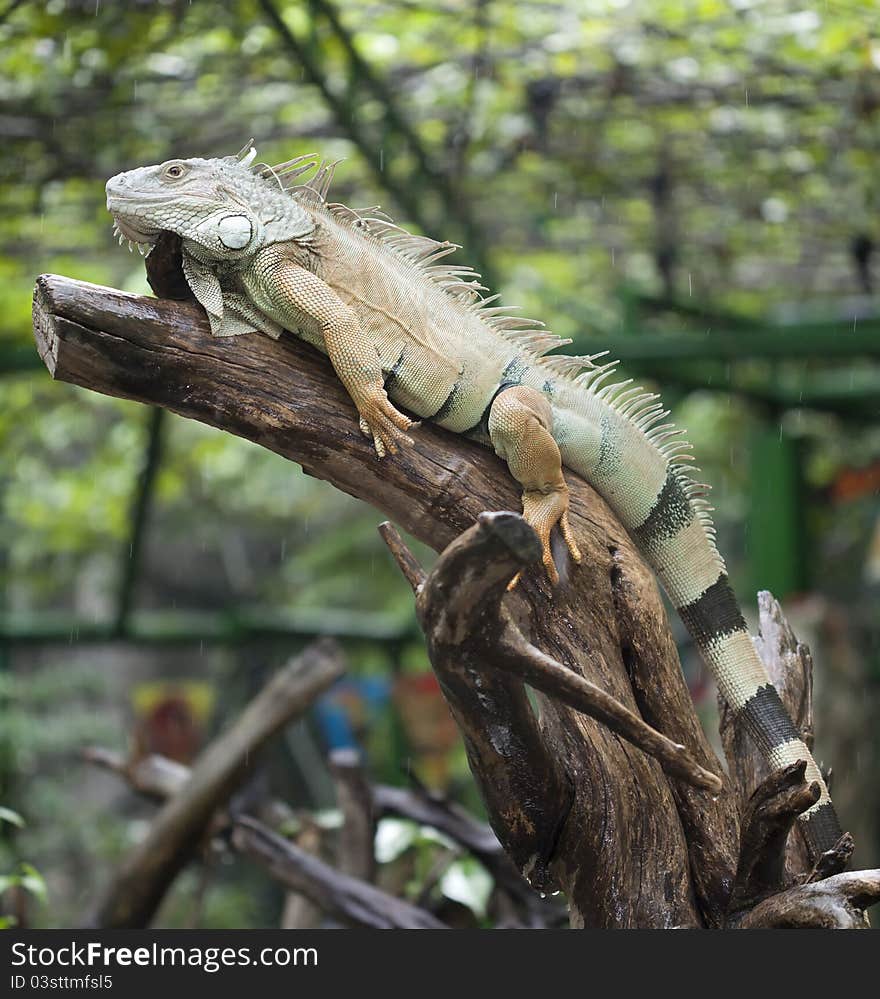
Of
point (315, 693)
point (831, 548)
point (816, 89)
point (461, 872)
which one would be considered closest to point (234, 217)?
point (315, 693)

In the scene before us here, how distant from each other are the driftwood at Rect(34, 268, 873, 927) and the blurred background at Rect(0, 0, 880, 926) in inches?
65.9

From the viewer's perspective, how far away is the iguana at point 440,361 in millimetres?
3164

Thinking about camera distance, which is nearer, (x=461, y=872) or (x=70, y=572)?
(x=461, y=872)

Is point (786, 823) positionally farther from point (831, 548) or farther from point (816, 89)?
point (831, 548)

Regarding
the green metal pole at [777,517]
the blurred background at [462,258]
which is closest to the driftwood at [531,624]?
the blurred background at [462,258]

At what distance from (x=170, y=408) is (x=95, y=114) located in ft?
12.8

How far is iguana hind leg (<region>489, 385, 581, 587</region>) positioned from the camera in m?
3.17

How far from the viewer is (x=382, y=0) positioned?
19.0 feet

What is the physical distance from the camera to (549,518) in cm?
320

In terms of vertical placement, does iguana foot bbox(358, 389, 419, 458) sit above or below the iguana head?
below

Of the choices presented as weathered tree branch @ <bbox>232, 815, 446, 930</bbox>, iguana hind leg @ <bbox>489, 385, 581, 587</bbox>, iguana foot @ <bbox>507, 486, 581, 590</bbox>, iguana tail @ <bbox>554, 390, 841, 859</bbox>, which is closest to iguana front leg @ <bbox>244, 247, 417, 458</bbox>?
iguana hind leg @ <bbox>489, 385, 581, 587</bbox>

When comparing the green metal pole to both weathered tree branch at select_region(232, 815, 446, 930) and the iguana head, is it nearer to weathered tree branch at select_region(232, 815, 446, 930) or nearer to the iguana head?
weathered tree branch at select_region(232, 815, 446, 930)

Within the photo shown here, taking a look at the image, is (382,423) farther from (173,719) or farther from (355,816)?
(173,719)

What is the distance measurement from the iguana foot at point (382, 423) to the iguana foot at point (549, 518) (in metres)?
0.40
